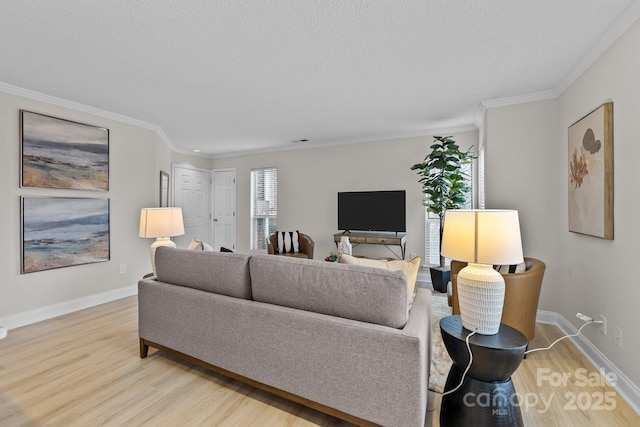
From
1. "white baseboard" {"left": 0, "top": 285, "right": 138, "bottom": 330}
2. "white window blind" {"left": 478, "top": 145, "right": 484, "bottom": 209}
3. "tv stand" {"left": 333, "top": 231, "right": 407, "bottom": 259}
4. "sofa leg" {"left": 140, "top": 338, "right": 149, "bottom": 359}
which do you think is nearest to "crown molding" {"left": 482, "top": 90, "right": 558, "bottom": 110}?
"white window blind" {"left": 478, "top": 145, "right": 484, "bottom": 209}

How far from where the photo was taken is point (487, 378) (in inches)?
57.7

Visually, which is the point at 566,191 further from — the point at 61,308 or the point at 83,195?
the point at 61,308

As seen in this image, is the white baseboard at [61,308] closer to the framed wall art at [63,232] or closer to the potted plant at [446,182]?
the framed wall art at [63,232]

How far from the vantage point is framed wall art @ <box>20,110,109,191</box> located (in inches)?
120

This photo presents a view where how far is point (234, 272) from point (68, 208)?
8.72 ft

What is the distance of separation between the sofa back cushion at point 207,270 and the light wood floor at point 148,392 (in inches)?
25.2

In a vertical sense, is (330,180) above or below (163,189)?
above

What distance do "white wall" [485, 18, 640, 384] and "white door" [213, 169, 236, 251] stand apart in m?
4.87

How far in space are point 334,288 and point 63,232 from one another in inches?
133

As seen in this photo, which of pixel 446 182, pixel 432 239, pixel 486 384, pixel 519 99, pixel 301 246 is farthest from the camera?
pixel 301 246

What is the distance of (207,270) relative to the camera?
2.09 metres

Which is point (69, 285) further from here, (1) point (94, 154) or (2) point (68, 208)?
(1) point (94, 154)

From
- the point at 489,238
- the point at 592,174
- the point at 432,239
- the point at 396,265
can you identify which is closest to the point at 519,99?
the point at 592,174

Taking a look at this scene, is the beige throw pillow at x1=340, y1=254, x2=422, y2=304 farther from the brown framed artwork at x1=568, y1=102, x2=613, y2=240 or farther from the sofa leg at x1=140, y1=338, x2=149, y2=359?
the sofa leg at x1=140, y1=338, x2=149, y2=359
